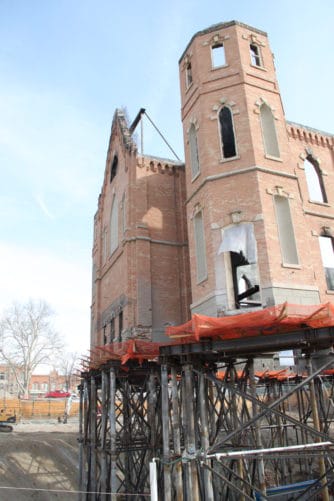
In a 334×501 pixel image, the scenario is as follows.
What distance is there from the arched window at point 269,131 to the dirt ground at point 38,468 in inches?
598

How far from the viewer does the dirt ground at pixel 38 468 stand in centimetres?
1645

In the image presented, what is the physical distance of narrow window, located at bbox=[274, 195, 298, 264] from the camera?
53.9 ft

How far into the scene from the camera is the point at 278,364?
659 inches

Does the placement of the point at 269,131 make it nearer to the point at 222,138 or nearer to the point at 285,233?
the point at 222,138

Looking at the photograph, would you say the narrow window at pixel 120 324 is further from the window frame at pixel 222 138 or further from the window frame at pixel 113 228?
the window frame at pixel 222 138

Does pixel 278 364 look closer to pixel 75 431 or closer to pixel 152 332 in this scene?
pixel 152 332

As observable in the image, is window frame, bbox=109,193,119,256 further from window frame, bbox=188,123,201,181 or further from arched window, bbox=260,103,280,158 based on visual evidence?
arched window, bbox=260,103,280,158

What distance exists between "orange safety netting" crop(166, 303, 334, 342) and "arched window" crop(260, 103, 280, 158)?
11791 mm

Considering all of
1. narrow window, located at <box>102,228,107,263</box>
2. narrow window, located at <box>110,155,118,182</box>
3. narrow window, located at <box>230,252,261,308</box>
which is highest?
narrow window, located at <box>110,155,118,182</box>

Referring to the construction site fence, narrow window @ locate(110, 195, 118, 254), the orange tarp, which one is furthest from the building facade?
the construction site fence

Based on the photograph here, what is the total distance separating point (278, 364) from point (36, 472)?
36.2 feet

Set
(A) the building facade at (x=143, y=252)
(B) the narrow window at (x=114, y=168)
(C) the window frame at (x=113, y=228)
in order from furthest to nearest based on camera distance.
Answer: (B) the narrow window at (x=114, y=168) → (C) the window frame at (x=113, y=228) → (A) the building facade at (x=143, y=252)

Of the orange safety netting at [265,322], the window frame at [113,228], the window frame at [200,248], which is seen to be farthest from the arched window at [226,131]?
the orange safety netting at [265,322]

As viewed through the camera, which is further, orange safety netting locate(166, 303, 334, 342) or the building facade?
the building facade
